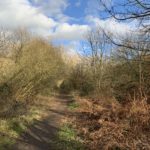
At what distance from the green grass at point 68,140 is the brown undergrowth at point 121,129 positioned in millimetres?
381

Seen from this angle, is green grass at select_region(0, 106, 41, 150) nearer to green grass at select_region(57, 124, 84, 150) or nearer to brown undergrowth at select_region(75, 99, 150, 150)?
green grass at select_region(57, 124, 84, 150)

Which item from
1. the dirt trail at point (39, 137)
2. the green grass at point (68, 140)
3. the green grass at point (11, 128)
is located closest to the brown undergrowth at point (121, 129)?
the green grass at point (68, 140)

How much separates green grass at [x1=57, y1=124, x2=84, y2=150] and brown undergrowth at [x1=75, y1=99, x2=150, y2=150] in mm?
381

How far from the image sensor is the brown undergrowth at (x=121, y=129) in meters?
13.4

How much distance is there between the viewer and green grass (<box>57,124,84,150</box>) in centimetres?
1403

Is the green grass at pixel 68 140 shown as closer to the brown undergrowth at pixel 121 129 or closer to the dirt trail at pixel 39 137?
the dirt trail at pixel 39 137

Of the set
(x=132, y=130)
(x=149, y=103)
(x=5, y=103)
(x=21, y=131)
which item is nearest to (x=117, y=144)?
(x=132, y=130)

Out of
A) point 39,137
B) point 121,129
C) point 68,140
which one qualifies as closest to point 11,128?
point 39,137

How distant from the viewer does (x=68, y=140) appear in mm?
15430

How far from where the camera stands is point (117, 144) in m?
13.5

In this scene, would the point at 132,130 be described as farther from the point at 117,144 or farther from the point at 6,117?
the point at 6,117

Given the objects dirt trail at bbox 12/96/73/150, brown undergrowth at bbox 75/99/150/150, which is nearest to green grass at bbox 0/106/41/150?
dirt trail at bbox 12/96/73/150

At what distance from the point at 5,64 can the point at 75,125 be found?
5913mm

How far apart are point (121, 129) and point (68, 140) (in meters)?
2.36
